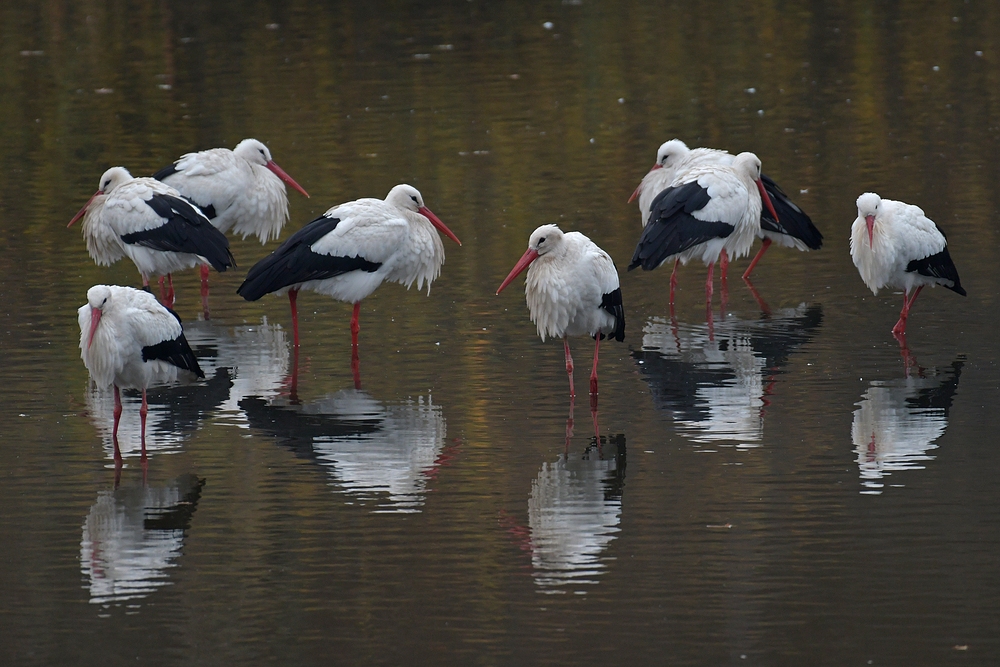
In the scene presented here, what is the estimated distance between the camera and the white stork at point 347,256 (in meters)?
11.2

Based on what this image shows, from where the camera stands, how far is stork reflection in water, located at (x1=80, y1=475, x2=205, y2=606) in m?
7.15

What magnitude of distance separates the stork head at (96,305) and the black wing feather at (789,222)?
6052mm

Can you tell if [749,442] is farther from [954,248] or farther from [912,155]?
[912,155]

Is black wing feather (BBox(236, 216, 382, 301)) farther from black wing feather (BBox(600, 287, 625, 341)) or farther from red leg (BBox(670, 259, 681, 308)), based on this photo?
red leg (BBox(670, 259, 681, 308))

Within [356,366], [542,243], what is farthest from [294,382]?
[542,243]

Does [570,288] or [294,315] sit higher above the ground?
[570,288]

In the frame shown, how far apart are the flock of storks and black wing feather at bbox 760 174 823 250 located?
0.01 meters

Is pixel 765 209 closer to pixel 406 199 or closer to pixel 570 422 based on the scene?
pixel 406 199

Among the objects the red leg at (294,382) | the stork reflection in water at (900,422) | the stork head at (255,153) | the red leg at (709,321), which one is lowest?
the stork reflection in water at (900,422)

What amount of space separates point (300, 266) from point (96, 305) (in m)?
2.39

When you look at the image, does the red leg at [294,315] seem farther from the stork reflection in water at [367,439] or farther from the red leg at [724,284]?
the red leg at [724,284]

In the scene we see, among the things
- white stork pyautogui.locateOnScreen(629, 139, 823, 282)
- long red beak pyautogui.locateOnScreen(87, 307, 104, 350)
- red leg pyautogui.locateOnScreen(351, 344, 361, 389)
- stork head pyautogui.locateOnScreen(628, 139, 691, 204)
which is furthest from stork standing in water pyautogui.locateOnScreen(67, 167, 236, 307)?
stork head pyautogui.locateOnScreen(628, 139, 691, 204)

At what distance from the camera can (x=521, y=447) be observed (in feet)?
29.5

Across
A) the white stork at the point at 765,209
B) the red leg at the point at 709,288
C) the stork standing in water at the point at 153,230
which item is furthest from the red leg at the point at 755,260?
the stork standing in water at the point at 153,230
